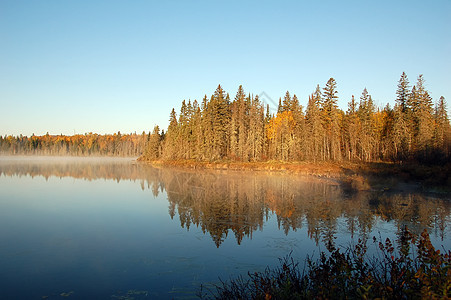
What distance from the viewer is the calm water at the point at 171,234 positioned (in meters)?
8.90

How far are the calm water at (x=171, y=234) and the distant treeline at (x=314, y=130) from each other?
3435cm

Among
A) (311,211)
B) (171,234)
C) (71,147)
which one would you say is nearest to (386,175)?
(311,211)

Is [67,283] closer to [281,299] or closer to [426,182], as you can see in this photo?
[281,299]

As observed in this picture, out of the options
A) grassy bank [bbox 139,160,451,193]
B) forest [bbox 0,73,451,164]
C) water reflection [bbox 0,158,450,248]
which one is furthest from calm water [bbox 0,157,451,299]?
forest [bbox 0,73,451,164]

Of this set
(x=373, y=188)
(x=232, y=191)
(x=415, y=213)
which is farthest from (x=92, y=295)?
(x=373, y=188)

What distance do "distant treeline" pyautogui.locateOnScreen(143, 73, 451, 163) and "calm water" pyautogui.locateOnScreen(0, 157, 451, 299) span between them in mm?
34350

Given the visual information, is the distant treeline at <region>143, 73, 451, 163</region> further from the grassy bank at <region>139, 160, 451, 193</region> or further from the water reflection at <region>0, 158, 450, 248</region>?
the water reflection at <region>0, 158, 450, 248</region>

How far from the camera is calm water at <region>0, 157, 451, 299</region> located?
8.90 m

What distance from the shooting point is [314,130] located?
204 feet

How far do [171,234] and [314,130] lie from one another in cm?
5336

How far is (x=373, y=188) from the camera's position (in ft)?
94.1

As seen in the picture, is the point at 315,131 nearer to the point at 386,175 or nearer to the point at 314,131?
the point at 314,131

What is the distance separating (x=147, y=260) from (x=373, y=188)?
82.2 ft

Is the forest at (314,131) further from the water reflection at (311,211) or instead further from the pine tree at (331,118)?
the water reflection at (311,211)
